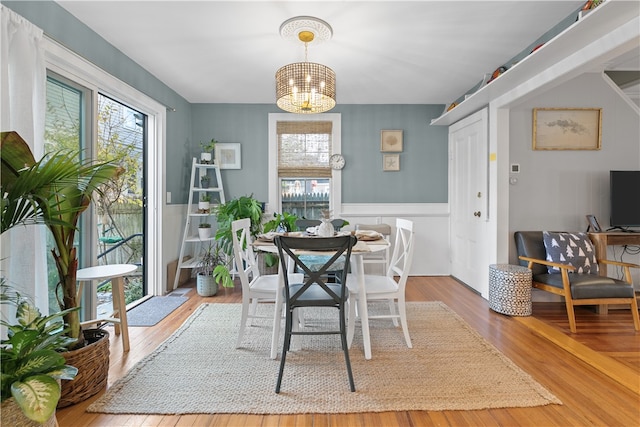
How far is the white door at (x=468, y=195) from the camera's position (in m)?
3.68

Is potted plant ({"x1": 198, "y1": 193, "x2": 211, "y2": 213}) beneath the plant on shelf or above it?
beneath

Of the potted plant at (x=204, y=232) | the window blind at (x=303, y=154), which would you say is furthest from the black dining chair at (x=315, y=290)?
the window blind at (x=303, y=154)

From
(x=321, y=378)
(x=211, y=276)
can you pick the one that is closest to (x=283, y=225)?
(x=211, y=276)

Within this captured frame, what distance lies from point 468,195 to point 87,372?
160 inches

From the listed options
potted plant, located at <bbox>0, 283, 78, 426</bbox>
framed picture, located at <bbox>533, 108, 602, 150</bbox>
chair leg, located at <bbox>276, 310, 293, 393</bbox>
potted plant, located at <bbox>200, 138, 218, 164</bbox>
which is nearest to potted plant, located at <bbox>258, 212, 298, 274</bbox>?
potted plant, located at <bbox>200, 138, 218, 164</bbox>

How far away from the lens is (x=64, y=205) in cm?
167

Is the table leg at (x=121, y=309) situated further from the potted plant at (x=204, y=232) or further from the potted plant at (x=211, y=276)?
the potted plant at (x=204, y=232)

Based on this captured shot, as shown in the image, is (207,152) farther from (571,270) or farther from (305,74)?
(571,270)

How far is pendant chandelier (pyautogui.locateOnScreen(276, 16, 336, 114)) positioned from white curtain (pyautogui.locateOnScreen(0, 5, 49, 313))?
5.24 feet

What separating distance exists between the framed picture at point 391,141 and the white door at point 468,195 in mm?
730

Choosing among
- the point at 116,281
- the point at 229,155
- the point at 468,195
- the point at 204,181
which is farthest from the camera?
the point at 229,155

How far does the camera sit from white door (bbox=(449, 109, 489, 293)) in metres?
3.68

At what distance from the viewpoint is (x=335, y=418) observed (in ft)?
5.37

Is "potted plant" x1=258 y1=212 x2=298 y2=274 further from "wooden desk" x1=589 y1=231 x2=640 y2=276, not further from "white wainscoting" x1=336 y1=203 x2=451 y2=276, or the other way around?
"wooden desk" x1=589 y1=231 x2=640 y2=276
